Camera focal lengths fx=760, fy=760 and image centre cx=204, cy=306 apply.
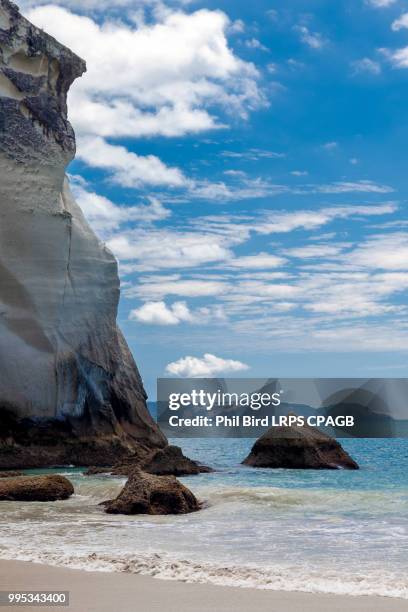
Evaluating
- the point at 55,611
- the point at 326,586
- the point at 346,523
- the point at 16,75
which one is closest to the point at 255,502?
the point at 346,523

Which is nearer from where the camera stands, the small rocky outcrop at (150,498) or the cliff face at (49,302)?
the small rocky outcrop at (150,498)

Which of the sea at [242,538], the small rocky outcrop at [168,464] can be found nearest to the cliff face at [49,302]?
the small rocky outcrop at [168,464]

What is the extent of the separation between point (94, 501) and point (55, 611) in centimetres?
999

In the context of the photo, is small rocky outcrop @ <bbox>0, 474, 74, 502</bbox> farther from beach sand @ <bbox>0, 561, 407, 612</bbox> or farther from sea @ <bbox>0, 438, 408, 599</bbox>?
beach sand @ <bbox>0, 561, 407, 612</bbox>

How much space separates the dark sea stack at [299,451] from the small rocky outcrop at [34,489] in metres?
10.7

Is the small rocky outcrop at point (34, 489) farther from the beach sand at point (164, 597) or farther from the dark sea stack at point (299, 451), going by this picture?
the dark sea stack at point (299, 451)

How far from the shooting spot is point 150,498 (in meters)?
13.8

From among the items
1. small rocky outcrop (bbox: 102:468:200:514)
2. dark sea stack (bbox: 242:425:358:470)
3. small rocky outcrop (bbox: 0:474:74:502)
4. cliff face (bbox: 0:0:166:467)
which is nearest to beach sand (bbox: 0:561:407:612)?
small rocky outcrop (bbox: 102:468:200:514)

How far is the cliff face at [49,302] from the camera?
26859mm

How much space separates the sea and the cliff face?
8.51m

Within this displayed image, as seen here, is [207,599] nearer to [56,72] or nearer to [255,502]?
[255,502]

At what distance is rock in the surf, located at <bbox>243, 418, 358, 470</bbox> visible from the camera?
25.1 metres

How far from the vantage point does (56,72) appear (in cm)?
3083

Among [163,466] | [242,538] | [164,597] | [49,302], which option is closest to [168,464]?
[163,466]
